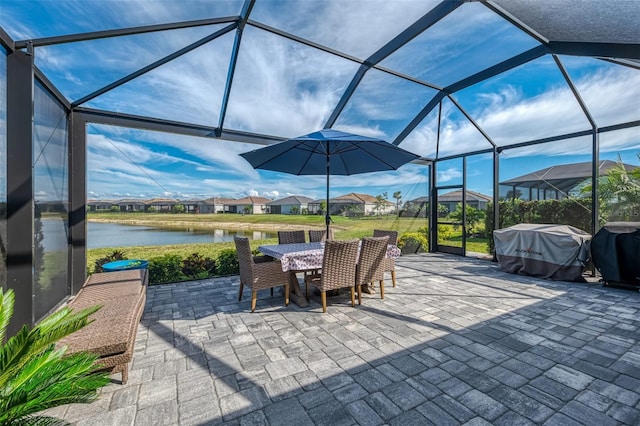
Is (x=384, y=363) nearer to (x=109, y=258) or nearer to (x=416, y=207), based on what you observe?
(x=109, y=258)

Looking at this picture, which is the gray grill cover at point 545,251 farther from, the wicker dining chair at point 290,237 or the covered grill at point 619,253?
the wicker dining chair at point 290,237

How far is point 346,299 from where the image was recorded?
4633 mm

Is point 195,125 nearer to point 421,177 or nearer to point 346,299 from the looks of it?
point 346,299

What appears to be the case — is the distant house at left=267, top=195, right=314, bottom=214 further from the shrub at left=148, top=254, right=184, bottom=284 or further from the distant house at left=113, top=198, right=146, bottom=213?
the distant house at left=113, top=198, right=146, bottom=213

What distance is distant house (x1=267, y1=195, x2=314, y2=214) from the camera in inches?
287

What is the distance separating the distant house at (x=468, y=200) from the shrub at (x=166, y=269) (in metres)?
7.40

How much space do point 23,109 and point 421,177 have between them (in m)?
8.80

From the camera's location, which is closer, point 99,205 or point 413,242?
point 99,205

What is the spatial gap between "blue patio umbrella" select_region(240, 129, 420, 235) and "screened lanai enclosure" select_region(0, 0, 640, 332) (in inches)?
35.1

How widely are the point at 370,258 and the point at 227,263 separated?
3572 millimetres

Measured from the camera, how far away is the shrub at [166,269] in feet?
18.3

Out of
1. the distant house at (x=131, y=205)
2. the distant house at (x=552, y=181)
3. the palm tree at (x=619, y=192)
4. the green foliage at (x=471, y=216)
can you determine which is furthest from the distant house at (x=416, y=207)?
the distant house at (x=131, y=205)

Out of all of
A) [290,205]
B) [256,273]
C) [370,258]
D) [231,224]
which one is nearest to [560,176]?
[370,258]

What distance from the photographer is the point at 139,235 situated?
5.74m
